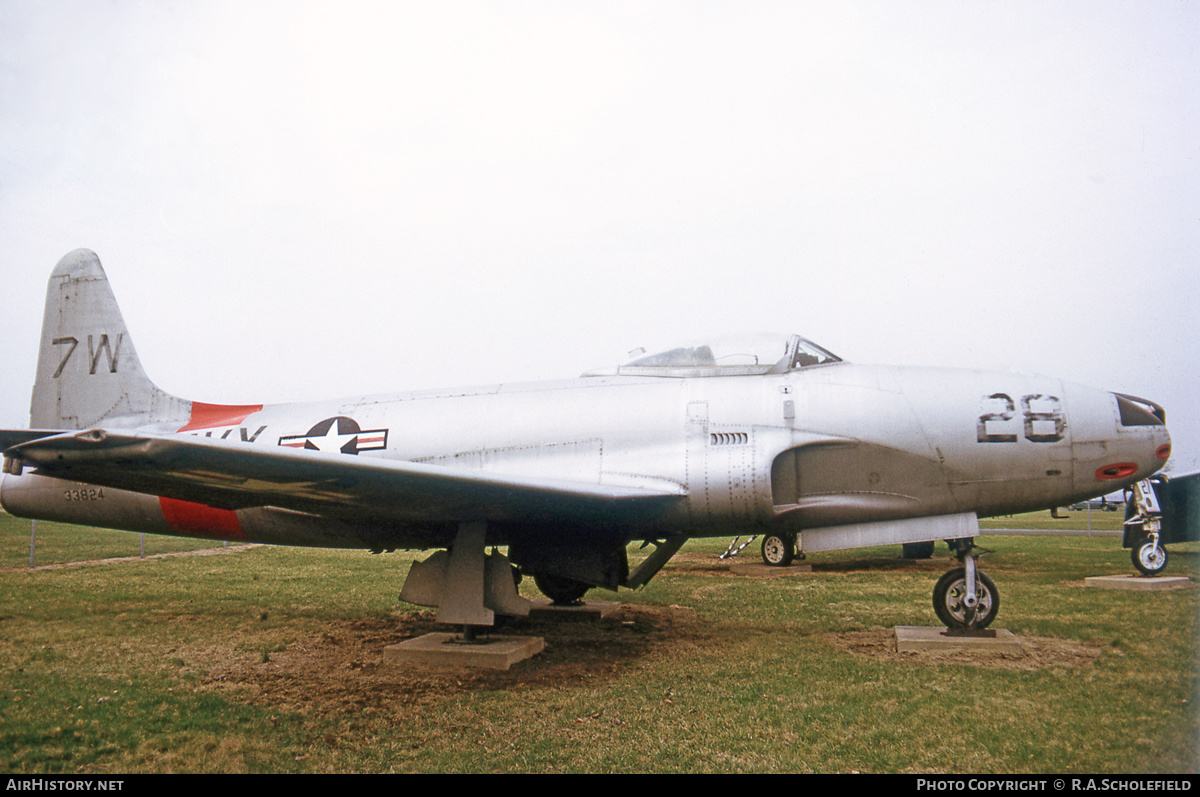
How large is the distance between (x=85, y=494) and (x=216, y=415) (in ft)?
5.06

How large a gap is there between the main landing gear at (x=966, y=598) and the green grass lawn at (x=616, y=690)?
606 millimetres

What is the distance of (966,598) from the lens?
6.84 m

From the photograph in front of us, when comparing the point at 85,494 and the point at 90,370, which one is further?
the point at 90,370

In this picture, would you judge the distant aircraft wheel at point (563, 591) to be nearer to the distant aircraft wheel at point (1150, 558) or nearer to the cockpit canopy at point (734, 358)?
the cockpit canopy at point (734, 358)

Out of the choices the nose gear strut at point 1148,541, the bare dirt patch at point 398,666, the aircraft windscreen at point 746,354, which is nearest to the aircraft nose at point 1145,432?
the aircraft windscreen at point 746,354

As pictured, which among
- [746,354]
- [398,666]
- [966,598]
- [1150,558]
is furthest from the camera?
[1150,558]

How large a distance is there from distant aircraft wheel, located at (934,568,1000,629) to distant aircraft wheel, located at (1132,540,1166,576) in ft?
24.4

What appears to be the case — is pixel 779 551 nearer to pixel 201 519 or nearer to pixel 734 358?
pixel 734 358

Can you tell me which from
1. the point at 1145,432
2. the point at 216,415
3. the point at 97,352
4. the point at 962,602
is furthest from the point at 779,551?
the point at 97,352

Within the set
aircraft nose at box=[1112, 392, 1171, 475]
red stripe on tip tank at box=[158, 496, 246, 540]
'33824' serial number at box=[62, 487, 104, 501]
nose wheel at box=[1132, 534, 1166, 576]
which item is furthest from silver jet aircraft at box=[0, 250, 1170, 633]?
nose wheel at box=[1132, 534, 1166, 576]

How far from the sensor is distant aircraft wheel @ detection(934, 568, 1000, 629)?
6.86m

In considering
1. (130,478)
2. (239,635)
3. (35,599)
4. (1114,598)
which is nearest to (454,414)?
(130,478)

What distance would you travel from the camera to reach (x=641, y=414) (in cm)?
671
